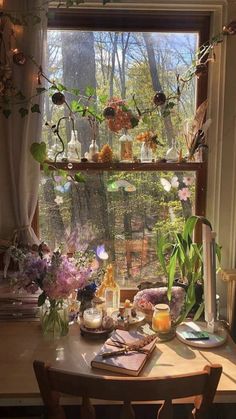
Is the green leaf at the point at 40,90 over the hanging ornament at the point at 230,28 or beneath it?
beneath

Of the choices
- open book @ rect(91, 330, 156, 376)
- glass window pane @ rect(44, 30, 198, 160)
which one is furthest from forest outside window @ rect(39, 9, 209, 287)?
open book @ rect(91, 330, 156, 376)

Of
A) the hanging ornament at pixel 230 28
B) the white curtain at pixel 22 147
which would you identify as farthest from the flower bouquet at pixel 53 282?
the hanging ornament at pixel 230 28

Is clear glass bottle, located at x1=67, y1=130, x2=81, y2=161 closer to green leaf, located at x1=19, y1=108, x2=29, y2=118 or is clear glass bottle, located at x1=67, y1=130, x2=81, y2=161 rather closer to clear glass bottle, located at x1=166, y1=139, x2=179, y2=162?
green leaf, located at x1=19, y1=108, x2=29, y2=118

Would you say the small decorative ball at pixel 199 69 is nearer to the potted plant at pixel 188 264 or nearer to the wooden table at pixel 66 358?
the potted plant at pixel 188 264

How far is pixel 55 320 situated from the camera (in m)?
1.71

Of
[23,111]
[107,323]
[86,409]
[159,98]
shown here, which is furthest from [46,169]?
[86,409]

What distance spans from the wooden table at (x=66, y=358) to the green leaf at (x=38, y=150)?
69 centimetres

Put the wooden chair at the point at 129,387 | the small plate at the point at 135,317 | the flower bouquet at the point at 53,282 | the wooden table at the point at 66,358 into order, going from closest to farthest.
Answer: the wooden chair at the point at 129,387 → the wooden table at the point at 66,358 → the flower bouquet at the point at 53,282 → the small plate at the point at 135,317

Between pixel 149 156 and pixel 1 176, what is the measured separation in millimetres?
638

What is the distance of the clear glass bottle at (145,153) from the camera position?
194cm

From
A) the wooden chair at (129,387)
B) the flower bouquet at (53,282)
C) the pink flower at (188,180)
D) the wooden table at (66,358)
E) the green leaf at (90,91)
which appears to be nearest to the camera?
the wooden chair at (129,387)

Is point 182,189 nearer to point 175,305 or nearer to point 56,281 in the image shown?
point 175,305

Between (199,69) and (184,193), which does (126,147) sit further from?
(199,69)

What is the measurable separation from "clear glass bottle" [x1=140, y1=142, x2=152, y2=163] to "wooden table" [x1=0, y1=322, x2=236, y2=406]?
76 cm
